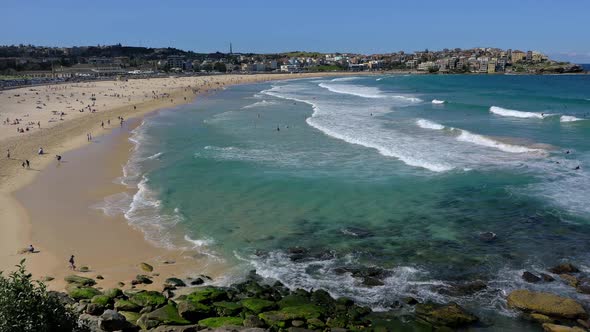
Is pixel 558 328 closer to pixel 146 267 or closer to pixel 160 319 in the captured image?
pixel 160 319

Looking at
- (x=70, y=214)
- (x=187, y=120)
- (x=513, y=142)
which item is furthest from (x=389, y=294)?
(x=187, y=120)

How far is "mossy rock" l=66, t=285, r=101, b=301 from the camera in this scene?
14.4 metres

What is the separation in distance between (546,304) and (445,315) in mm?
2817

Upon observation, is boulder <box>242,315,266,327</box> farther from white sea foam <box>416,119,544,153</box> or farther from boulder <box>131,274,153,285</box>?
white sea foam <box>416,119,544,153</box>

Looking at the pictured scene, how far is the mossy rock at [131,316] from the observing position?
13.1 metres

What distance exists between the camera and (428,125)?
144ft

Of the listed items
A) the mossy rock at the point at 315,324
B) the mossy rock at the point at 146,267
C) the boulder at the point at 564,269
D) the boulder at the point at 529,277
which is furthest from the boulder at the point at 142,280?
the boulder at the point at 564,269

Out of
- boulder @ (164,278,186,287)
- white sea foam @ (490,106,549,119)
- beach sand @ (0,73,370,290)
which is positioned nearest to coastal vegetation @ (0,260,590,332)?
boulder @ (164,278,186,287)

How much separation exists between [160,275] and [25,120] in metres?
40.6

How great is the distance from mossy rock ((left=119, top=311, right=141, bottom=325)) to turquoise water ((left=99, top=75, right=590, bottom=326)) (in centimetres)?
409

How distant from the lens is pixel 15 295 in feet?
30.7

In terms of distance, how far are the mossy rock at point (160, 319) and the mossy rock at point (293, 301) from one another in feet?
8.67

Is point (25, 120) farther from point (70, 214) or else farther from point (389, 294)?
point (389, 294)

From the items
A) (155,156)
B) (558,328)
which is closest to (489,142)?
(155,156)
